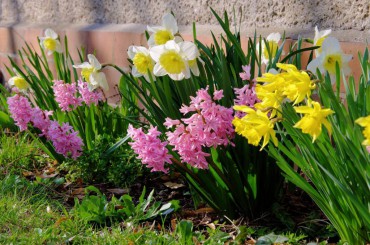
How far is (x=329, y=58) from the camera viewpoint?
2320mm

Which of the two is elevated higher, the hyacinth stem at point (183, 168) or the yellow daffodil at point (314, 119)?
the yellow daffodil at point (314, 119)

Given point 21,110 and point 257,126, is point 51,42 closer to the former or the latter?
point 21,110

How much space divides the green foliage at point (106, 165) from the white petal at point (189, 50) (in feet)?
3.05

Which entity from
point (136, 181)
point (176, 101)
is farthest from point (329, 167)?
point (136, 181)

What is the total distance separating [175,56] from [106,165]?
1081 mm

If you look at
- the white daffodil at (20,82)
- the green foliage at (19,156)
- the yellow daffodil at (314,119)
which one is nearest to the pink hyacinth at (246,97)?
the yellow daffodil at (314,119)

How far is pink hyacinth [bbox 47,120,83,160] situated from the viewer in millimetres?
3322

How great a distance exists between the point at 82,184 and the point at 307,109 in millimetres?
1875

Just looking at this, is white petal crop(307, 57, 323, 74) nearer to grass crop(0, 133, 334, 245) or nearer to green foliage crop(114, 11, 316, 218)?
green foliage crop(114, 11, 316, 218)

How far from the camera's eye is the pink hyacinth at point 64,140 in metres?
3.32

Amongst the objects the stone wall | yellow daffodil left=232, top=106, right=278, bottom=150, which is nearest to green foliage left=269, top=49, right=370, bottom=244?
yellow daffodil left=232, top=106, right=278, bottom=150

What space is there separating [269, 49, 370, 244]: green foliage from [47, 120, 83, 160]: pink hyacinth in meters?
1.39

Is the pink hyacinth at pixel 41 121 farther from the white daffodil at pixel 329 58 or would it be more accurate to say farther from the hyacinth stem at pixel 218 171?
the white daffodil at pixel 329 58

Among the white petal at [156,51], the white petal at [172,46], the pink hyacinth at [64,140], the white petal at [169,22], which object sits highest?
the white petal at [169,22]
